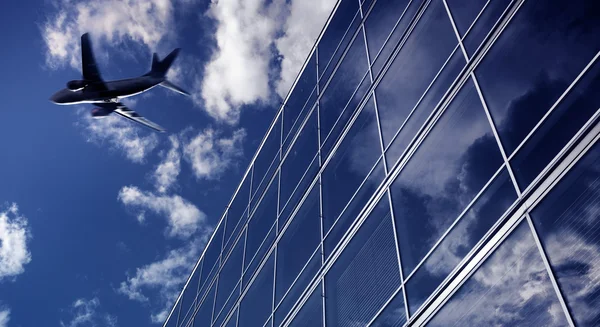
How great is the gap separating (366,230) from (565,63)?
4.61m

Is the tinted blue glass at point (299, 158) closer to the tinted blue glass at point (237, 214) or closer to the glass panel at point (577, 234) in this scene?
the tinted blue glass at point (237, 214)

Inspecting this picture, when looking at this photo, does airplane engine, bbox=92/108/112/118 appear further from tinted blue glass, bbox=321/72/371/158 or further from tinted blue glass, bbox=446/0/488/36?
tinted blue glass, bbox=446/0/488/36

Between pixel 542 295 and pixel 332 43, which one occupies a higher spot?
pixel 332 43

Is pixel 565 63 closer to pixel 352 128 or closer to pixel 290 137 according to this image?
pixel 352 128

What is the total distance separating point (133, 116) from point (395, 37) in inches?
759

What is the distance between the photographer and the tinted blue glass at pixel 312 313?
32.5 feet

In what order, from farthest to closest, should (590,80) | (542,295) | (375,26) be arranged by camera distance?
(375,26) < (590,80) < (542,295)

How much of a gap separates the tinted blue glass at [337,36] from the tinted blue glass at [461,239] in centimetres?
899

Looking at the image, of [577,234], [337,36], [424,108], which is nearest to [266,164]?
[337,36]

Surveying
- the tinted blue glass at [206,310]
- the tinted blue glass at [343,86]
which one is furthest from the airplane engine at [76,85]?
the tinted blue glass at [343,86]

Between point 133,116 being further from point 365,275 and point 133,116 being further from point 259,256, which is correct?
point 365,275

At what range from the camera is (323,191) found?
476 inches

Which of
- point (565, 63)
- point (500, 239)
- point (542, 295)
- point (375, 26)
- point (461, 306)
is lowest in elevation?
point (542, 295)

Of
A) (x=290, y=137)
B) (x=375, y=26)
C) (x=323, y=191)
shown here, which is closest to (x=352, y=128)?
(x=323, y=191)
